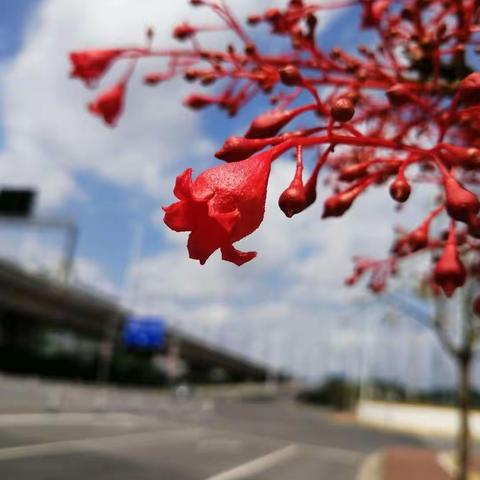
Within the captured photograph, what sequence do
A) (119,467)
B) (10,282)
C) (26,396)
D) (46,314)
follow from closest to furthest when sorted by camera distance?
(119,467), (26,396), (10,282), (46,314)

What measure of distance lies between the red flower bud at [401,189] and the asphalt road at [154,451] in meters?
10.7

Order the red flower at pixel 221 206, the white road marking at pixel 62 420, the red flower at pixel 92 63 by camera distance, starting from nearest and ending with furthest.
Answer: the red flower at pixel 221 206 < the red flower at pixel 92 63 < the white road marking at pixel 62 420

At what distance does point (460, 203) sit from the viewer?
1.07 metres

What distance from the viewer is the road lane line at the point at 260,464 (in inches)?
533

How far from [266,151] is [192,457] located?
16479 millimetres

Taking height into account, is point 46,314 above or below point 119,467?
above

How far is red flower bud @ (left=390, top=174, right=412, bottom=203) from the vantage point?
124 cm

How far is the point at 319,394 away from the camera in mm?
78375

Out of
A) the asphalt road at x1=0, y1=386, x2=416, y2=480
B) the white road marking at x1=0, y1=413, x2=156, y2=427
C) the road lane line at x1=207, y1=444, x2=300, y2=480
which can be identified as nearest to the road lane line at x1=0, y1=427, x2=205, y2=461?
the asphalt road at x1=0, y1=386, x2=416, y2=480

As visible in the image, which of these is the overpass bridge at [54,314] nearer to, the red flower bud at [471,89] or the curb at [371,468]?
the curb at [371,468]

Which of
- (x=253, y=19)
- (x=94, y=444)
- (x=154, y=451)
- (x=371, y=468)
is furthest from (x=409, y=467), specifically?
(x=253, y=19)

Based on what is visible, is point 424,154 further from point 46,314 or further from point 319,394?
point 319,394

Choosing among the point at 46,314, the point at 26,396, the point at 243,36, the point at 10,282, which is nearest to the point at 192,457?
the point at 243,36

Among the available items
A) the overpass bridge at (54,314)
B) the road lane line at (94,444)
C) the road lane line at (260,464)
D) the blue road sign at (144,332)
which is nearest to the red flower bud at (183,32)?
the road lane line at (260,464)
